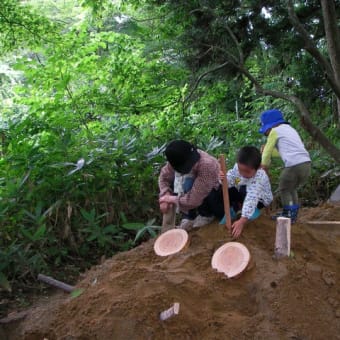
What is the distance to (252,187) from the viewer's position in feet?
11.3

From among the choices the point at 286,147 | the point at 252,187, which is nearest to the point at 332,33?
the point at 286,147

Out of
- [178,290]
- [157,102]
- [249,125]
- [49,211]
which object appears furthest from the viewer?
[249,125]

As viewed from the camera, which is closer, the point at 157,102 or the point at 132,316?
the point at 132,316

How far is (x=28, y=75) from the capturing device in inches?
238

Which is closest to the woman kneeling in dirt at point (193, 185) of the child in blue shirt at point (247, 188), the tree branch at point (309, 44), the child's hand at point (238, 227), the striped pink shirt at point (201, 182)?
the striped pink shirt at point (201, 182)

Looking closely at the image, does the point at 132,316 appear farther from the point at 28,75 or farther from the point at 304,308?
the point at 28,75

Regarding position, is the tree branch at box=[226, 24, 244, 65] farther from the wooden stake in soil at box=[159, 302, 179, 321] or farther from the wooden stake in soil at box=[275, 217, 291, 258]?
the wooden stake in soil at box=[159, 302, 179, 321]

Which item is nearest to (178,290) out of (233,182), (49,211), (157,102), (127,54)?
(233,182)

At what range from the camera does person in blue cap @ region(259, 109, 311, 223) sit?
430 cm

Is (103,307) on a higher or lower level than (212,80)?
lower

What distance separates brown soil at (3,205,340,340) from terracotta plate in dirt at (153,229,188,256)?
6cm

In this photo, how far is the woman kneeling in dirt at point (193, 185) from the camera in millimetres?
3445

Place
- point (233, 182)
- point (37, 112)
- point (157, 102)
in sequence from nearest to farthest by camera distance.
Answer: point (233, 182), point (37, 112), point (157, 102)

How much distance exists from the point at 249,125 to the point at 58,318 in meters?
5.52
